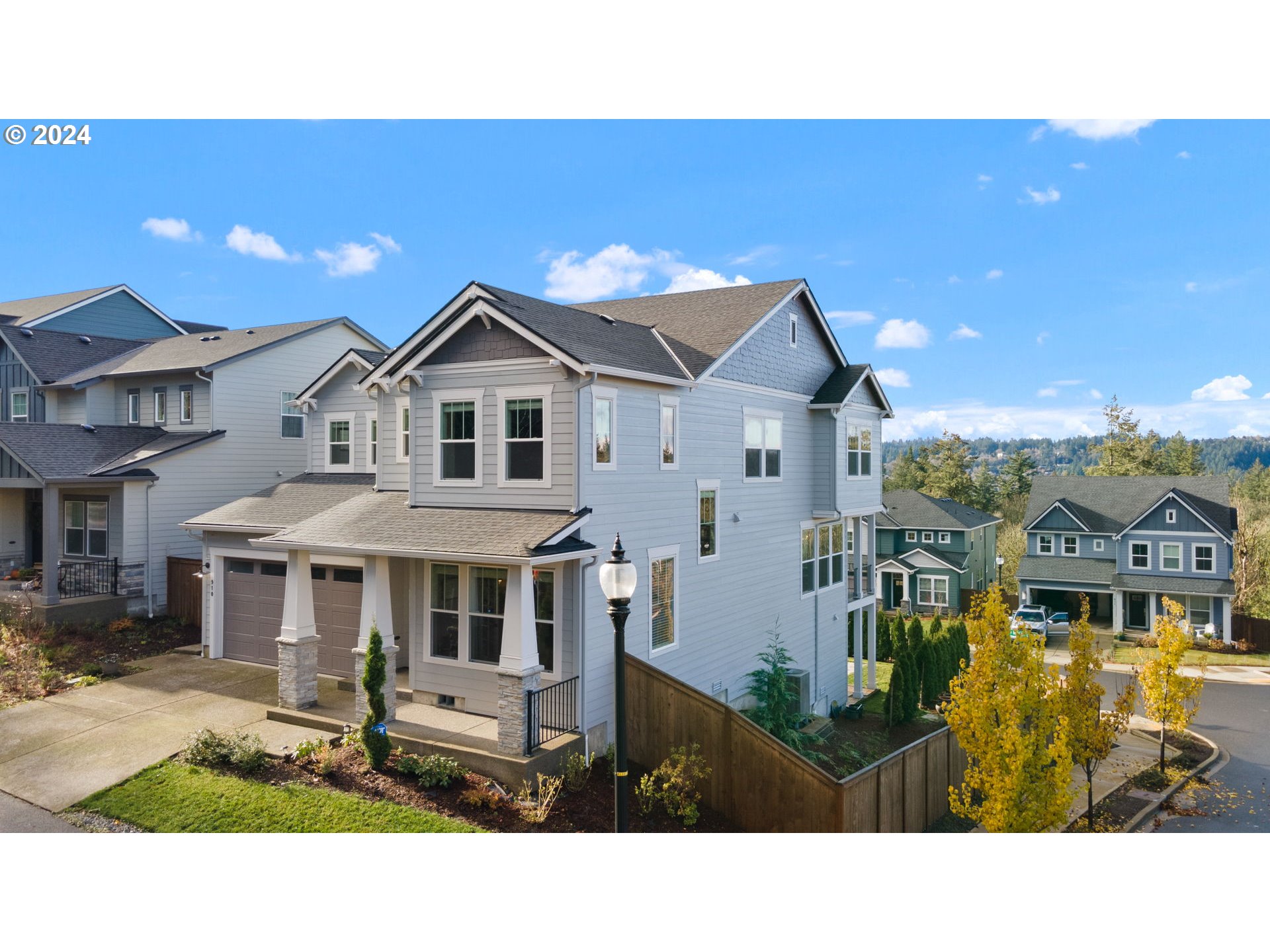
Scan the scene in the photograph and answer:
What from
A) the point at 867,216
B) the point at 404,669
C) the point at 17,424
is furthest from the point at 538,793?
the point at 17,424

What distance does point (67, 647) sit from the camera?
13.6 meters

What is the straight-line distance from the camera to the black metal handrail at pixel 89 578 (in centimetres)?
1591

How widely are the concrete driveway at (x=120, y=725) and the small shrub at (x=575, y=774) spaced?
3.58 meters

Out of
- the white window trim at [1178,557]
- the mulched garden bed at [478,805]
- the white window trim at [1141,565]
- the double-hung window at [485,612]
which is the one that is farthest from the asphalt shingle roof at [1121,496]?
the double-hung window at [485,612]

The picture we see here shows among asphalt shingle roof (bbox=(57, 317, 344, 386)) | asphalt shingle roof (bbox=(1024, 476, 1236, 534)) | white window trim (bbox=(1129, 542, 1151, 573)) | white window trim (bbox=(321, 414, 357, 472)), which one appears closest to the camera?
white window trim (bbox=(321, 414, 357, 472))

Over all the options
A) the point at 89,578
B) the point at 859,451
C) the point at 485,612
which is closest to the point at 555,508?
the point at 485,612

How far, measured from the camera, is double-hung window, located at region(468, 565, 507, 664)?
10742 mm

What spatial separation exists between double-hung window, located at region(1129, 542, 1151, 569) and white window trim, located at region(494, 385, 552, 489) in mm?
26768

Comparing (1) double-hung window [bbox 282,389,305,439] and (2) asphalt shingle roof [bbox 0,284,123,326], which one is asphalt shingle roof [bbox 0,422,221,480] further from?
(2) asphalt shingle roof [bbox 0,284,123,326]

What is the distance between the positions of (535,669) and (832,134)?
23.5 feet

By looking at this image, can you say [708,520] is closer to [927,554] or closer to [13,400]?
[13,400]

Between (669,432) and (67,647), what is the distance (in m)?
11.4

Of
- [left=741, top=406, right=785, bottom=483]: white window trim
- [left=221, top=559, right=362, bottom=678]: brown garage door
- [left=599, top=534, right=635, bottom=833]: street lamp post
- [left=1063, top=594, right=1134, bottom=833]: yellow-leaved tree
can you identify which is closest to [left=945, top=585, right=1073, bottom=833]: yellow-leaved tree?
[left=1063, top=594, right=1134, bottom=833]: yellow-leaved tree

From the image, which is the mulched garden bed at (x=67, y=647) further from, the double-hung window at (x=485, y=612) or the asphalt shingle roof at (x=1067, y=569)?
the asphalt shingle roof at (x=1067, y=569)
